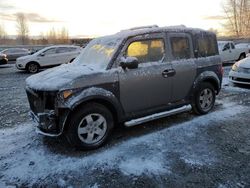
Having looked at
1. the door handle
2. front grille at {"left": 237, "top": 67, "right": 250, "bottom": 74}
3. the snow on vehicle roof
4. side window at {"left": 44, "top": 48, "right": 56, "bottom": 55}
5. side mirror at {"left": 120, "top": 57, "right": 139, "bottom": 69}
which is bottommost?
front grille at {"left": 237, "top": 67, "right": 250, "bottom": 74}

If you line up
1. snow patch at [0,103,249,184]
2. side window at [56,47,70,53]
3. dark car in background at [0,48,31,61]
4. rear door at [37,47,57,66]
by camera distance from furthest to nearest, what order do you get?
dark car in background at [0,48,31,61] → side window at [56,47,70,53] → rear door at [37,47,57,66] → snow patch at [0,103,249,184]

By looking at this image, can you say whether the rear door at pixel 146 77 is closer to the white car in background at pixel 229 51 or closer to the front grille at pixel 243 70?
the front grille at pixel 243 70

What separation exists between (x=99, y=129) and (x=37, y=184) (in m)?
1.43

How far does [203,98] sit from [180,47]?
4.45 ft

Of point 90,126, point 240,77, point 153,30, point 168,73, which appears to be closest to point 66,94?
point 90,126

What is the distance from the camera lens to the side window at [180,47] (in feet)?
19.0

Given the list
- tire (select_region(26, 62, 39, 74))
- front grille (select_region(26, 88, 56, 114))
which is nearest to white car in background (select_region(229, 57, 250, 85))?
front grille (select_region(26, 88, 56, 114))

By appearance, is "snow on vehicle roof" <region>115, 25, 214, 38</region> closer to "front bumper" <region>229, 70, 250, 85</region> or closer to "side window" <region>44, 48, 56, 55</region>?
"front bumper" <region>229, 70, 250, 85</region>

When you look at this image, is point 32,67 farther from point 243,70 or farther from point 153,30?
point 153,30

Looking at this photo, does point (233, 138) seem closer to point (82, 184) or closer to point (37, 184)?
point (82, 184)

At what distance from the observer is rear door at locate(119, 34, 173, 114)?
202 inches

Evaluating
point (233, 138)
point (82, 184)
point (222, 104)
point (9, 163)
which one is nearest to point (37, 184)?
point (82, 184)

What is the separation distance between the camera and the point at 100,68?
5.05 meters

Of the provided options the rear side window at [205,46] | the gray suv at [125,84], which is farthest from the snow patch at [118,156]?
the rear side window at [205,46]
